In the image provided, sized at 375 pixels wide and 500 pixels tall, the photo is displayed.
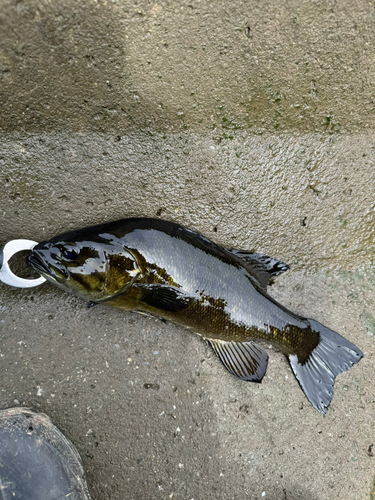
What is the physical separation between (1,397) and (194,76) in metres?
2.69

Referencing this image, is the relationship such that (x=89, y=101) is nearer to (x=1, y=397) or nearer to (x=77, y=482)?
(x=1, y=397)

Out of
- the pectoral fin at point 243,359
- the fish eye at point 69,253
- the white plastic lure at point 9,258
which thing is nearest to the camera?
the fish eye at point 69,253

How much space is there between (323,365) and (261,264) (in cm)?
91

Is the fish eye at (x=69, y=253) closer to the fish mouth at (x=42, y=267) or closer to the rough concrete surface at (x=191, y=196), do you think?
the fish mouth at (x=42, y=267)

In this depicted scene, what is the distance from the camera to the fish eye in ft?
7.18

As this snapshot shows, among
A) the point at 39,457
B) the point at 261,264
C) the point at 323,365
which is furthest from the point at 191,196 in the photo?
the point at 39,457

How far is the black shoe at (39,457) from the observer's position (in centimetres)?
248

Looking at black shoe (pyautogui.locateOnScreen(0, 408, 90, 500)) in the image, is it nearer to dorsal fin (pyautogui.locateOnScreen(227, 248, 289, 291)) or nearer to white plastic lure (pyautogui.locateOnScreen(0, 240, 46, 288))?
white plastic lure (pyautogui.locateOnScreen(0, 240, 46, 288))

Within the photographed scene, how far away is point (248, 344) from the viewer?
267cm

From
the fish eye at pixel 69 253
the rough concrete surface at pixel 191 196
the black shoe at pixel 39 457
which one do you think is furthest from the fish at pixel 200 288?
the black shoe at pixel 39 457

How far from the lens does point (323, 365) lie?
2.71m

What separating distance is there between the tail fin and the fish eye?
177 cm

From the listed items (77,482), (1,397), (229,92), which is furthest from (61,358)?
(229,92)

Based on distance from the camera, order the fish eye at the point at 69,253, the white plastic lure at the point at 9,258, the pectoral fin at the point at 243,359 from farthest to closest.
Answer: the pectoral fin at the point at 243,359 < the white plastic lure at the point at 9,258 < the fish eye at the point at 69,253
